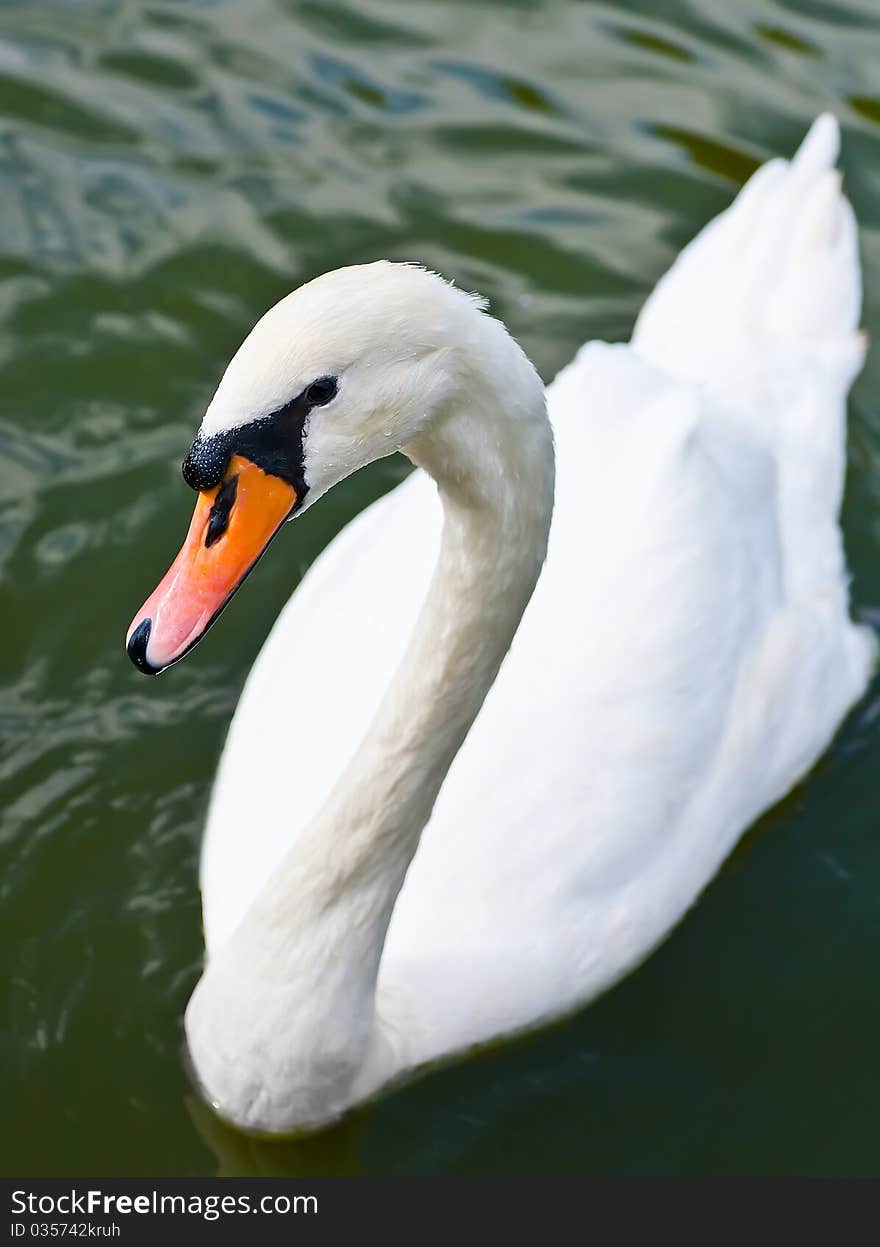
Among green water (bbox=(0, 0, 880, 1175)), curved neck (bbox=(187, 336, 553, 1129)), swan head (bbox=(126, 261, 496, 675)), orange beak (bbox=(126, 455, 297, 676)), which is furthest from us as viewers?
green water (bbox=(0, 0, 880, 1175))

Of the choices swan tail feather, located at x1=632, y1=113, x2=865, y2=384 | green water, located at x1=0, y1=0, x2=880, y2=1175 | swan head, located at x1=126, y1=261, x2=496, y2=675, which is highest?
swan head, located at x1=126, y1=261, x2=496, y2=675

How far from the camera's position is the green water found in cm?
472

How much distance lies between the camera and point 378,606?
16.9 feet

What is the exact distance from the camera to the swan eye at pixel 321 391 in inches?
125

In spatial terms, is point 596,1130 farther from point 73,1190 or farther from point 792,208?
point 792,208

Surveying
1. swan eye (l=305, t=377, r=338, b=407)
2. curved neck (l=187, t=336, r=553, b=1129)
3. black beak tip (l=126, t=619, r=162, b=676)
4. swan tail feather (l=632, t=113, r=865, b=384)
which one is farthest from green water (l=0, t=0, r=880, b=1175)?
swan eye (l=305, t=377, r=338, b=407)

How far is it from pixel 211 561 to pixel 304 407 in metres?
0.34

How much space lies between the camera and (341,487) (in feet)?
20.7

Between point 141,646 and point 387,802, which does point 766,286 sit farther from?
point 141,646

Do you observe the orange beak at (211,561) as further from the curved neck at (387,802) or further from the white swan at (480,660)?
the curved neck at (387,802)

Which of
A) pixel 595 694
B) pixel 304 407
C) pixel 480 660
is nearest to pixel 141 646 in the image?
pixel 304 407

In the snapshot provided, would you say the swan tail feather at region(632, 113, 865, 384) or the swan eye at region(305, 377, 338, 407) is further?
the swan tail feather at region(632, 113, 865, 384)

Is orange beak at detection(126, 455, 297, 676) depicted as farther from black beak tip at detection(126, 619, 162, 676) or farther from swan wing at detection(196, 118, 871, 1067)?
swan wing at detection(196, 118, 871, 1067)

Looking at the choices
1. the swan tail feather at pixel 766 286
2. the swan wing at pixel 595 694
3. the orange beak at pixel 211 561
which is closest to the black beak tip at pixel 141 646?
the orange beak at pixel 211 561
